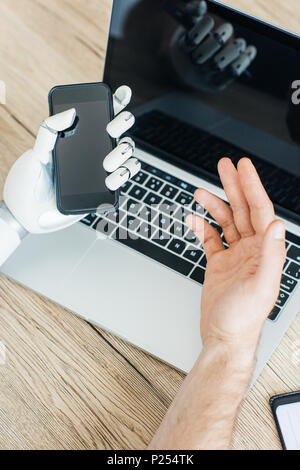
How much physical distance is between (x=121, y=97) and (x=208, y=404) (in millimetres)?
412

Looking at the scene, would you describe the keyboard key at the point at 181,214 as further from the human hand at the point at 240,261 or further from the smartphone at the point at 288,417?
the smartphone at the point at 288,417

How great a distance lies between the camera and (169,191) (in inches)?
33.5

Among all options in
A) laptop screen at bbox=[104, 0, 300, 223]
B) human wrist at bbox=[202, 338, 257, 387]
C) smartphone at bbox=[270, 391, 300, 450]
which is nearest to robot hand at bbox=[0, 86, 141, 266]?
laptop screen at bbox=[104, 0, 300, 223]

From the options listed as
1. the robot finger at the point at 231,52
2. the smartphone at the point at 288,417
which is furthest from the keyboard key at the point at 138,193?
the smartphone at the point at 288,417

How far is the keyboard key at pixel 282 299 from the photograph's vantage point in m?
0.77

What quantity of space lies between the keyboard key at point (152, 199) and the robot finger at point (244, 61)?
222 mm

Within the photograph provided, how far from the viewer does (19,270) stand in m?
0.79

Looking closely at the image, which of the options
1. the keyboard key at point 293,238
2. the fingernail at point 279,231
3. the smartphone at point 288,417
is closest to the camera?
the fingernail at point 279,231

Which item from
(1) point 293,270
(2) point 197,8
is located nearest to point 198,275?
(1) point 293,270

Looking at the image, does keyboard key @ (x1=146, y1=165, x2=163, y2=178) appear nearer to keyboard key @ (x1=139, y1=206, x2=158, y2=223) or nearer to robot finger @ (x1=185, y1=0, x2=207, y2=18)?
keyboard key @ (x1=139, y1=206, x2=158, y2=223)

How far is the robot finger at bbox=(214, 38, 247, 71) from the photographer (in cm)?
69

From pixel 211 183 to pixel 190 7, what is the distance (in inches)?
10.8

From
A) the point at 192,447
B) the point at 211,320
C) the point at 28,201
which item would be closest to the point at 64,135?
the point at 28,201

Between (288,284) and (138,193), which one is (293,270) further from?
(138,193)
